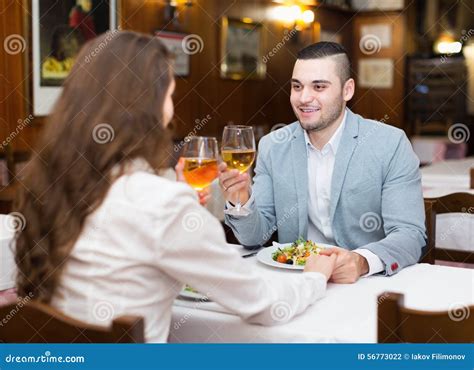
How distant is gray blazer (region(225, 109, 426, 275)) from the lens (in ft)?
7.00

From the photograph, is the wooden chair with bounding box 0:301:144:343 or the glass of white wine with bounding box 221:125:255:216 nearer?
the wooden chair with bounding box 0:301:144:343

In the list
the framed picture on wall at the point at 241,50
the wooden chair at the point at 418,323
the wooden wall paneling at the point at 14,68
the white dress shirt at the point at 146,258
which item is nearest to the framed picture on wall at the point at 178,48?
the framed picture on wall at the point at 241,50

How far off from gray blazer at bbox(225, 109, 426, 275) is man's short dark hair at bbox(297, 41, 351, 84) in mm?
178

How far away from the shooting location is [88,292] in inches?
49.2

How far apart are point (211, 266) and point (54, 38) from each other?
399 cm

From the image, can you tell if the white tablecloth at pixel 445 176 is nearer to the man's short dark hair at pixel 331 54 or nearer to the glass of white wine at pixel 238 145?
the man's short dark hair at pixel 331 54

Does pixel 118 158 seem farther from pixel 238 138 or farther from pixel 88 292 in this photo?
pixel 238 138

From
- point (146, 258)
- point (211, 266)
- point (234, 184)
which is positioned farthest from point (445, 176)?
point (146, 258)

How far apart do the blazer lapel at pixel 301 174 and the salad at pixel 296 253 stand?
15.2 inches

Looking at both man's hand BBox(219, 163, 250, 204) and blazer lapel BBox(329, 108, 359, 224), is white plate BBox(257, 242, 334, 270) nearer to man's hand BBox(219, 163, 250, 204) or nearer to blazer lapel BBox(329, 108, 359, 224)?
man's hand BBox(219, 163, 250, 204)

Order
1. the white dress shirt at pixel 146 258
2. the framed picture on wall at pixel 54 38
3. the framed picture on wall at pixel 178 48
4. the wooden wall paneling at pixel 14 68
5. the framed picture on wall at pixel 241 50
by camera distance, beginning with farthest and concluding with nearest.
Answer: the framed picture on wall at pixel 241 50
the framed picture on wall at pixel 178 48
the framed picture on wall at pixel 54 38
the wooden wall paneling at pixel 14 68
the white dress shirt at pixel 146 258

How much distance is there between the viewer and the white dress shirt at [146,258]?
1200mm

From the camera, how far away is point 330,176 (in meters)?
2.38

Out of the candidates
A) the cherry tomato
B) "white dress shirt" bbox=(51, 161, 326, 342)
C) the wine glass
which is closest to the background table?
the cherry tomato
